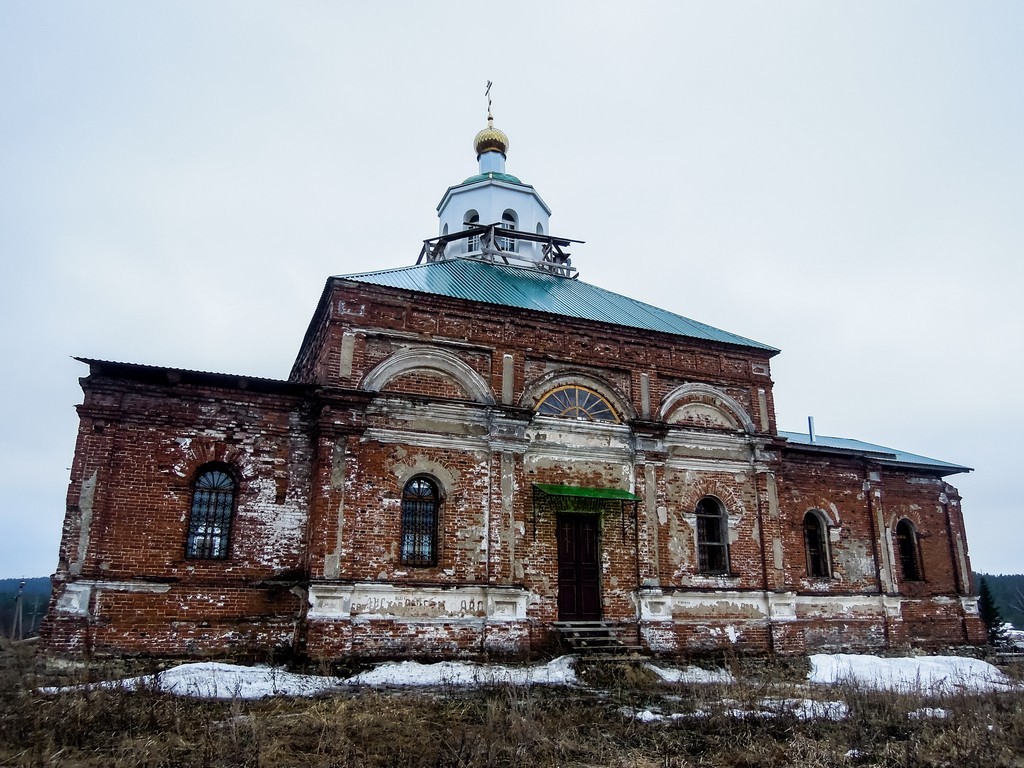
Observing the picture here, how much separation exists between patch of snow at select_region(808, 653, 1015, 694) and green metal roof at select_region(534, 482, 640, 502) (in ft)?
15.0

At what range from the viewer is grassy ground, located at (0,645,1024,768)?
6898 millimetres

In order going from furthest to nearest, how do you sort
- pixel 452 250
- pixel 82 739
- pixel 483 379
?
pixel 452 250 → pixel 483 379 → pixel 82 739

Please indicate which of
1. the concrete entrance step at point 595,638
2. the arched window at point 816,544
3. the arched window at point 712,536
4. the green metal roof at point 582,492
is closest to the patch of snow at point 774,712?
the concrete entrance step at point 595,638

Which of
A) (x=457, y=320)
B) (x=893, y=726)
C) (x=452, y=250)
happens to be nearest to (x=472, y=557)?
(x=457, y=320)

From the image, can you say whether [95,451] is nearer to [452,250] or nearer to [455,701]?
[455,701]

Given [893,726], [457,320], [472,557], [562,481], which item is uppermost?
[457,320]

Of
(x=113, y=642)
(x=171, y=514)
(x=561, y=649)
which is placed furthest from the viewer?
(x=561, y=649)

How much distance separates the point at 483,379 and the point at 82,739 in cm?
904

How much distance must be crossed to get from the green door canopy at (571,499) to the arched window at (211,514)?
18.0ft

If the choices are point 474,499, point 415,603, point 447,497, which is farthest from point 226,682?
point 474,499

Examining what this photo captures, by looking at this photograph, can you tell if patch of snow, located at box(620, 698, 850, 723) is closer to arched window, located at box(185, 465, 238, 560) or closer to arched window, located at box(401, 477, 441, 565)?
arched window, located at box(401, 477, 441, 565)

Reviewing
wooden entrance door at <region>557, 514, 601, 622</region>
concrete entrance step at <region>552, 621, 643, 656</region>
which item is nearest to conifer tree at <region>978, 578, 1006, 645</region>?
concrete entrance step at <region>552, 621, 643, 656</region>

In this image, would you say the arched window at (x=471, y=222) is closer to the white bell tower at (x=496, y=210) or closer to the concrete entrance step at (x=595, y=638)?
the white bell tower at (x=496, y=210)

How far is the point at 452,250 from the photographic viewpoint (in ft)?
74.4
